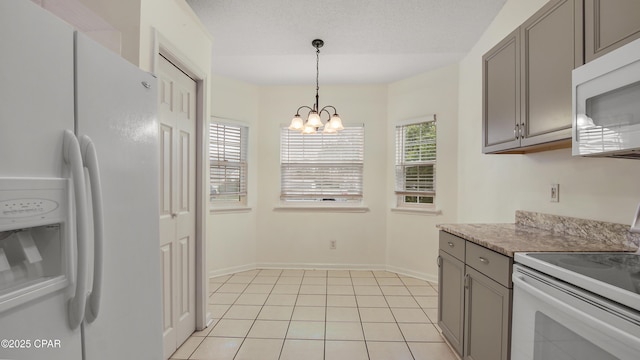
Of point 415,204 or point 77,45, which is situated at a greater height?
point 77,45

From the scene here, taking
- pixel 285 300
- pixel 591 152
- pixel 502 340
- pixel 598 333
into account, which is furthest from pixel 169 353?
pixel 591 152

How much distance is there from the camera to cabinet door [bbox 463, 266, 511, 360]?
141 cm

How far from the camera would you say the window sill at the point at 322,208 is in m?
3.98

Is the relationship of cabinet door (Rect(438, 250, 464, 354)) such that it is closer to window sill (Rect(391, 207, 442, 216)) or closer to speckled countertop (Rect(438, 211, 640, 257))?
speckled countertop (Rect(438, 211, 640, 257))

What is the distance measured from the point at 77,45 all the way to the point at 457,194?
11.5 ft

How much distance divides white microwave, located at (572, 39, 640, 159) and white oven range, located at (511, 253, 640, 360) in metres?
0.48

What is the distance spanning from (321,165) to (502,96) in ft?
8.12

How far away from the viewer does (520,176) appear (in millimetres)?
2240

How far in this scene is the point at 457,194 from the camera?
334 cm

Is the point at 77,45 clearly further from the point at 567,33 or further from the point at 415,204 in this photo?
the point at 415,204

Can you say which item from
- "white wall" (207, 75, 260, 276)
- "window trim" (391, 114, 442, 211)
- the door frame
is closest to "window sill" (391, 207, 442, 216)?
"window trim" (391, 114, 442, 211)

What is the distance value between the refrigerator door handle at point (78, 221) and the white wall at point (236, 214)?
289cm

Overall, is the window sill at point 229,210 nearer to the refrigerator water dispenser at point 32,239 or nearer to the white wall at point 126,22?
the white wall at point 126,22

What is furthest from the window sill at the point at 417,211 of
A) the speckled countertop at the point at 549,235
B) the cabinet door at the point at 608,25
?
the cabinet door at the point at 608,25
